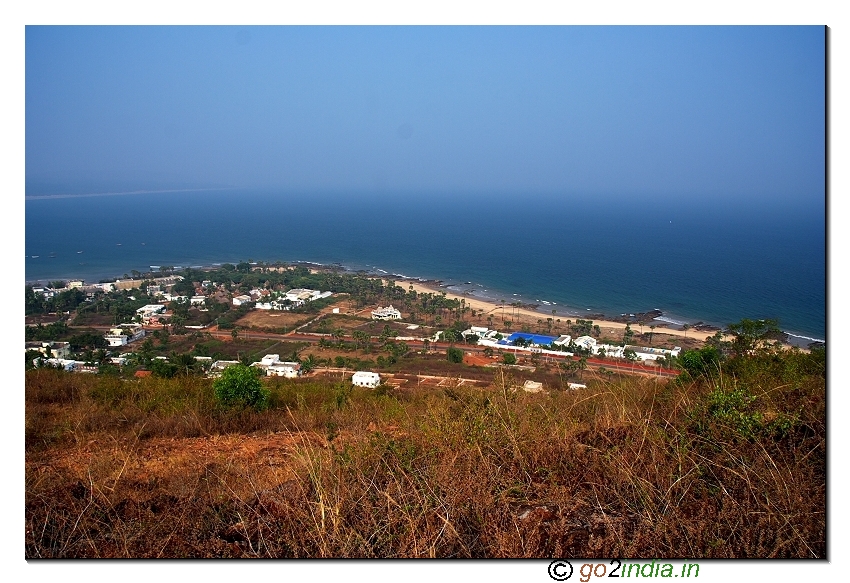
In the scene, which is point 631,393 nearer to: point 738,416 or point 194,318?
point 738,416

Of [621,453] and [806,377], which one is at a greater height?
[806,377]

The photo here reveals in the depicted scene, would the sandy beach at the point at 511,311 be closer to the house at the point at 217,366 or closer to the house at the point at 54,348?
the house at the point at 217,366

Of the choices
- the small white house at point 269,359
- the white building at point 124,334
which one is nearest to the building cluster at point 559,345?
the small white house at point 269,359

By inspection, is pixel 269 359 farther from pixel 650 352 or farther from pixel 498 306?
pixel 498 306

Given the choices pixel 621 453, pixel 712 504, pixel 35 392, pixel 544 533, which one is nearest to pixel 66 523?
pixel 544 533

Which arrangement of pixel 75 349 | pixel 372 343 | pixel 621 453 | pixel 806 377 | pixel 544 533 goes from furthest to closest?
1. pixel 372 343
2. pixel 75 349
3. pixel 806 377
4. pixel 621 453
5. pixel 544 533

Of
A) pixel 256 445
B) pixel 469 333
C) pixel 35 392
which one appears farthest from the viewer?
pixel 469 333

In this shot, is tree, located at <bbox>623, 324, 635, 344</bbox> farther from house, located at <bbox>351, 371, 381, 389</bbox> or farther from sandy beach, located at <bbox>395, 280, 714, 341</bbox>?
house, located at <bbox>351, 371, 381, 389</bbox>

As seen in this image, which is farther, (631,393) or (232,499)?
(631,393)
